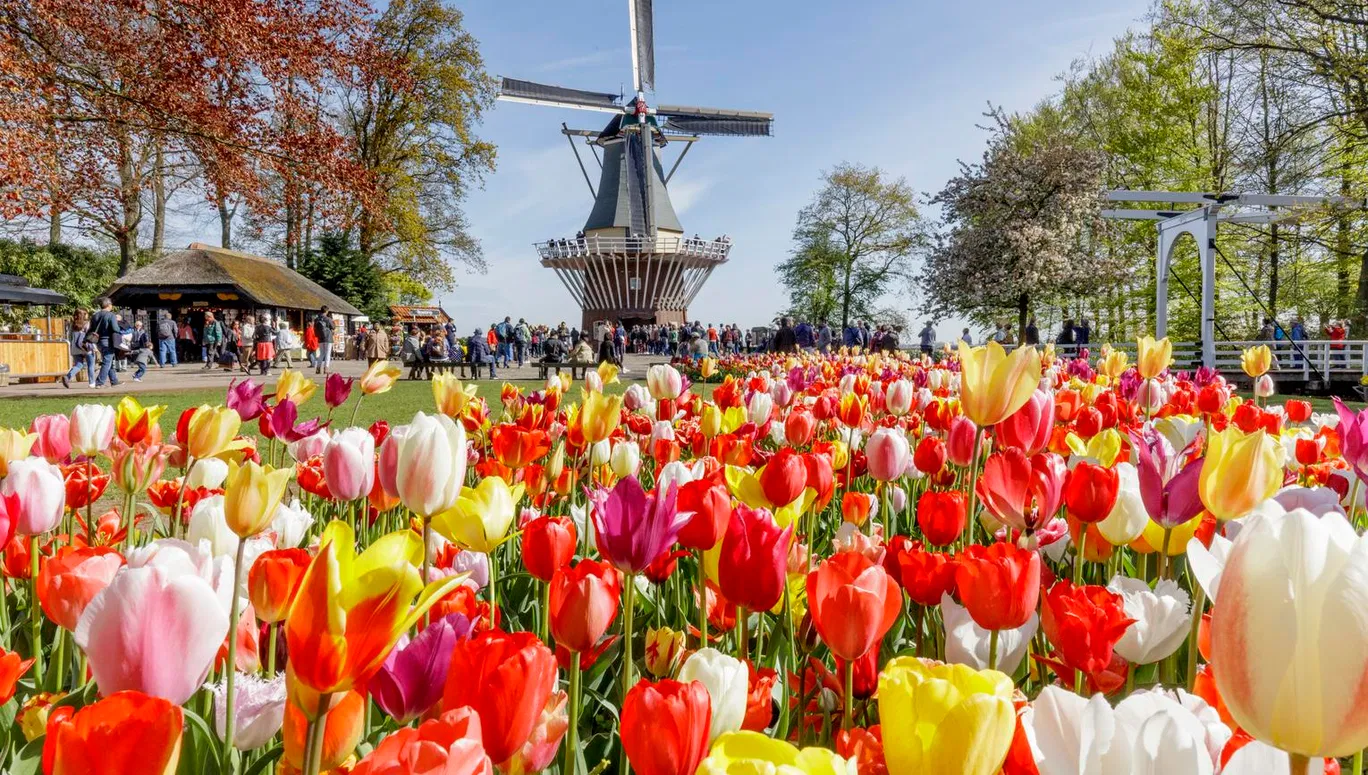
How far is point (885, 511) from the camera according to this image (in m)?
2.65

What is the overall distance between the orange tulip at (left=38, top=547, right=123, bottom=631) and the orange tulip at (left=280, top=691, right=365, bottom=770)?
0.45 meters

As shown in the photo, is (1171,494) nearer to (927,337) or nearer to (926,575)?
(926,575)

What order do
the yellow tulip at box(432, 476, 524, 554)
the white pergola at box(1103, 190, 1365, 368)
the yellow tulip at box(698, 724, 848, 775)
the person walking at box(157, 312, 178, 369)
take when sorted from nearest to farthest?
the yellow tulip at box(698, 724, 848, 775) → the yellow tulip at box(432, 476, 524, 554) → the white pergola at box(1103, 190, 1365, 368) → the person walking at box(157, 312, 178, 369)

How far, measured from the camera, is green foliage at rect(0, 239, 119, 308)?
28.7 metres

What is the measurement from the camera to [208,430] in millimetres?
1956

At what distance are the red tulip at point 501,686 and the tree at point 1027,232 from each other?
81.1ft

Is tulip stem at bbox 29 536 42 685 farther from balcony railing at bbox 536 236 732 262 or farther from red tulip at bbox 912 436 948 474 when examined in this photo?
balcony railing at bbox 536 236 732 262

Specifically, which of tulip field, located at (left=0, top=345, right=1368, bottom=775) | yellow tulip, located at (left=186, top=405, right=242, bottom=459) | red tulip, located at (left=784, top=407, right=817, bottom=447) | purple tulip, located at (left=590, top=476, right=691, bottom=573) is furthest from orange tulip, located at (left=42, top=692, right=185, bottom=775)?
red tulip, located at (left=784, top=407, right=817, bottom=447)

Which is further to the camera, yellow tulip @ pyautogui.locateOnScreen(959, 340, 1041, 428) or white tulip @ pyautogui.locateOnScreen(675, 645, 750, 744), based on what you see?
yellow tulip @ pyautogui.locateOnScreen(959, 340, 1041, 428)

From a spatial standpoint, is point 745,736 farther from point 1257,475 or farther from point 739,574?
point 1257,475

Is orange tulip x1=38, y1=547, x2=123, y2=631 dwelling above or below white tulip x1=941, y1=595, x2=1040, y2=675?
above

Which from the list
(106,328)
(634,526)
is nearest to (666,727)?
(634,526)

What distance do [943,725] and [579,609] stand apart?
0.49 meters

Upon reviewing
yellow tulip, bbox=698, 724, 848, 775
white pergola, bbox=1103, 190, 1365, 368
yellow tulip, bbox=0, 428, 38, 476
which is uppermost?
white pergola, bbox=1103, 190, 1365, 368
